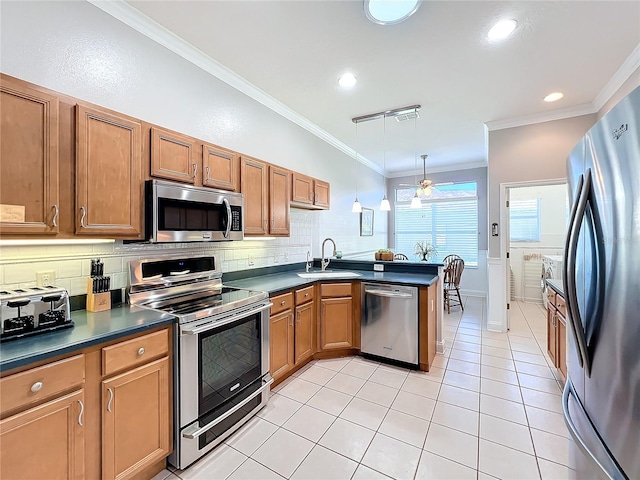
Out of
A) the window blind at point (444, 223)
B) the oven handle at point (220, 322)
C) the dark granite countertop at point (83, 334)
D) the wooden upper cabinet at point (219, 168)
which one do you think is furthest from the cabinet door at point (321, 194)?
the window blind at point (444, 223)

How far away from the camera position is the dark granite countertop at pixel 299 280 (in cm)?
264

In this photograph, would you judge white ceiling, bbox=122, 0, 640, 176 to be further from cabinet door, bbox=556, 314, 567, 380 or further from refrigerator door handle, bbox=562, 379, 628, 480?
refrigerator door handle, bbox=562, 379, 628, 480

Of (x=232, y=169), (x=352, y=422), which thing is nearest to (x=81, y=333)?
(x=232, y=169)

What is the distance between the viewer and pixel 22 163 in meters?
1.34

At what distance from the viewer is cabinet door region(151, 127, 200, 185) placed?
6.27ft

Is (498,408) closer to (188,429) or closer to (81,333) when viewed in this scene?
(188,429)

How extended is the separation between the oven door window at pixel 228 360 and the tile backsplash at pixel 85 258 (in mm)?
765

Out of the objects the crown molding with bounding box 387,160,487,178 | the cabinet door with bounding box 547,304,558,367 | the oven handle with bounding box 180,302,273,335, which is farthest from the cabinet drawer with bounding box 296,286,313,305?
the crown molding with bounding box 387,160,487,178

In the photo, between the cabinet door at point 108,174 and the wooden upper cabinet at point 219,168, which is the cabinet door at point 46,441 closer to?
the cabinet door at point 108,174

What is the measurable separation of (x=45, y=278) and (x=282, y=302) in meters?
1.60

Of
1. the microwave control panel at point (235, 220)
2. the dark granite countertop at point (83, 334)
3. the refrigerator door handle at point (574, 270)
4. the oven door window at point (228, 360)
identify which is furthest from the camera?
the microwave control panel at point (235, 220)

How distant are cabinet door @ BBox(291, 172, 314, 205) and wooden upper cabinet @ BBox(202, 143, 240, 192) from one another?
0.79 meters

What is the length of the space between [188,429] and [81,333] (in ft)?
2.74

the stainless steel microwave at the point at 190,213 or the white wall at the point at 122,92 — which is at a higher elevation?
the white wall at the point at 122,92
